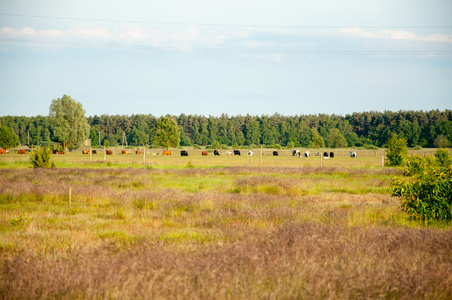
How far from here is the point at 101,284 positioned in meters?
3.87

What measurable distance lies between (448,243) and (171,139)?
327 feet

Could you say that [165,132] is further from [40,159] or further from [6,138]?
[40,159]

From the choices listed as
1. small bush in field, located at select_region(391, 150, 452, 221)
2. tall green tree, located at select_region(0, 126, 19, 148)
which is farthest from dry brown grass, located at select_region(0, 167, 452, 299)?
tall green tree, located at select_region(0, 126, 19, 148)

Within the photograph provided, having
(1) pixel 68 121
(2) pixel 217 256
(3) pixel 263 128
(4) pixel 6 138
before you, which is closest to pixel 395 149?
(2) pixel 217 256

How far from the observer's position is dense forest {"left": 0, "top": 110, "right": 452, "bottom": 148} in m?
146

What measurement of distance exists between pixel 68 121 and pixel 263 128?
9938 cm

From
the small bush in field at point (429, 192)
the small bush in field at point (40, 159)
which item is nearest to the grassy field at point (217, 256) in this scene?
the small bush in field at point (429, 192)

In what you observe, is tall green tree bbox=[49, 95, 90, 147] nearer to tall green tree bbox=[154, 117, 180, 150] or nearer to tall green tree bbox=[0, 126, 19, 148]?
tall green tree bbox=[0, 126, 19, 148]

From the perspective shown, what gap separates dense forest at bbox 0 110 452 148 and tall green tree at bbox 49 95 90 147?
57.3m

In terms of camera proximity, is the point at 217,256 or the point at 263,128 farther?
the point at 263,128

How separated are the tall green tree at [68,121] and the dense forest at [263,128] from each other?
57270 millimetres

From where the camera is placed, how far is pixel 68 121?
9225 cm

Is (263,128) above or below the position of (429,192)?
above

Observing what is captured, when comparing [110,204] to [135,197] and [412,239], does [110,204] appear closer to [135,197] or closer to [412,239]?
[135,197]
